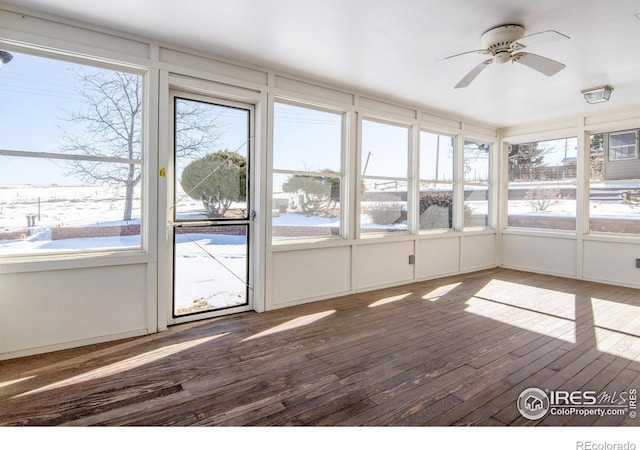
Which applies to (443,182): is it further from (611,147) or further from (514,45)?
(514,45)

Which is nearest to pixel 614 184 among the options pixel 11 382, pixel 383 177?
pixel 383 177

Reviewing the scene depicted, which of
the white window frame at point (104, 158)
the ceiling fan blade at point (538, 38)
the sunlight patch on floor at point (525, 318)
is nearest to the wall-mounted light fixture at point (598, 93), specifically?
the ceiling fan blade at point (538, 38)

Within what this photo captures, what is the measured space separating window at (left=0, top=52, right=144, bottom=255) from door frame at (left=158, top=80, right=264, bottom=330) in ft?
0.71

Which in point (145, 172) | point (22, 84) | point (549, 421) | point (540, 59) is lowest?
point (549, 421)

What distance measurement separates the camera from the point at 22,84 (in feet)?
8.94

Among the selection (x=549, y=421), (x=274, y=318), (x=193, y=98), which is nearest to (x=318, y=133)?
(x=193, y=98)

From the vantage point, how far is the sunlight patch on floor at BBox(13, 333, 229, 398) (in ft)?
7.65

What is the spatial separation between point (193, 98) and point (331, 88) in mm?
1653

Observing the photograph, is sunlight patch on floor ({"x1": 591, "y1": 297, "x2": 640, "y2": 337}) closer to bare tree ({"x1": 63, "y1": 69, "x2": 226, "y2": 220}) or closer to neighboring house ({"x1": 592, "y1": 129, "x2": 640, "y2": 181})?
neighboring house ({"x1": 592, "y1": 129, "x2": 640, "y2": 181})

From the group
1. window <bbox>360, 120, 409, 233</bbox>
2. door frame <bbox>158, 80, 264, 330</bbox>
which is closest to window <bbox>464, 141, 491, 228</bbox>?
window <bbox>360, 120, 409, 233</bbox>

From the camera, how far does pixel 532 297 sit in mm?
4508

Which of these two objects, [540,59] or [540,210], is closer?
[540,59]

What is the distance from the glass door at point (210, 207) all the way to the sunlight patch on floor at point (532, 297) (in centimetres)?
318

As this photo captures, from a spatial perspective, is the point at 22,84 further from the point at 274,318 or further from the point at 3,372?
the point at 274,318
